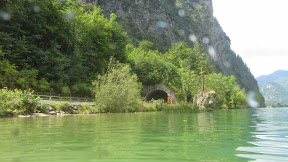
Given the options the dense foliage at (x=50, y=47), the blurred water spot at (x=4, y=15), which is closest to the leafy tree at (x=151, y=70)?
the dense foliage at (x=50, y=47)

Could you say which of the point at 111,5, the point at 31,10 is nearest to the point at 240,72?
the point at 111,5

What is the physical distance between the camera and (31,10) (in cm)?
3488

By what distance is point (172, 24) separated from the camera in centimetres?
13250

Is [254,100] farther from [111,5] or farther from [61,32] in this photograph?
[61,32]

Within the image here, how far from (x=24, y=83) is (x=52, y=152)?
2838 centimetres

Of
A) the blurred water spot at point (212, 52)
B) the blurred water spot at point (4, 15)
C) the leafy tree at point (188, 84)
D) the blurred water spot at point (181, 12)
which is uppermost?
the blurred water spot at point (181, 12)

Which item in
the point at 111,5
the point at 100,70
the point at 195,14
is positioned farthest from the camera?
the point at 195,14

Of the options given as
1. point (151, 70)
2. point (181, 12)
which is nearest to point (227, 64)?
point (181, 12)

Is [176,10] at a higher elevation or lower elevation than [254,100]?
higher

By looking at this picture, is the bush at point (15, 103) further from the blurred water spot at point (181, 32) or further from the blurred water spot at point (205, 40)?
the blurred water spot at point (205, 40)

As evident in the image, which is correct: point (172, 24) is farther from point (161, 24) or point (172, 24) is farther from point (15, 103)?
point (15, 103)

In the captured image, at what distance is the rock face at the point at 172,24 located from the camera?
106 m

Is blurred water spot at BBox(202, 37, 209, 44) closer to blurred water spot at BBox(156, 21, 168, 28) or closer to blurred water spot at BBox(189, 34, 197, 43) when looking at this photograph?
blurred water spot at BBox(189, 34, 197, 43)

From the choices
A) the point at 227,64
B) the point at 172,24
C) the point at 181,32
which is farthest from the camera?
the point at 227,64
